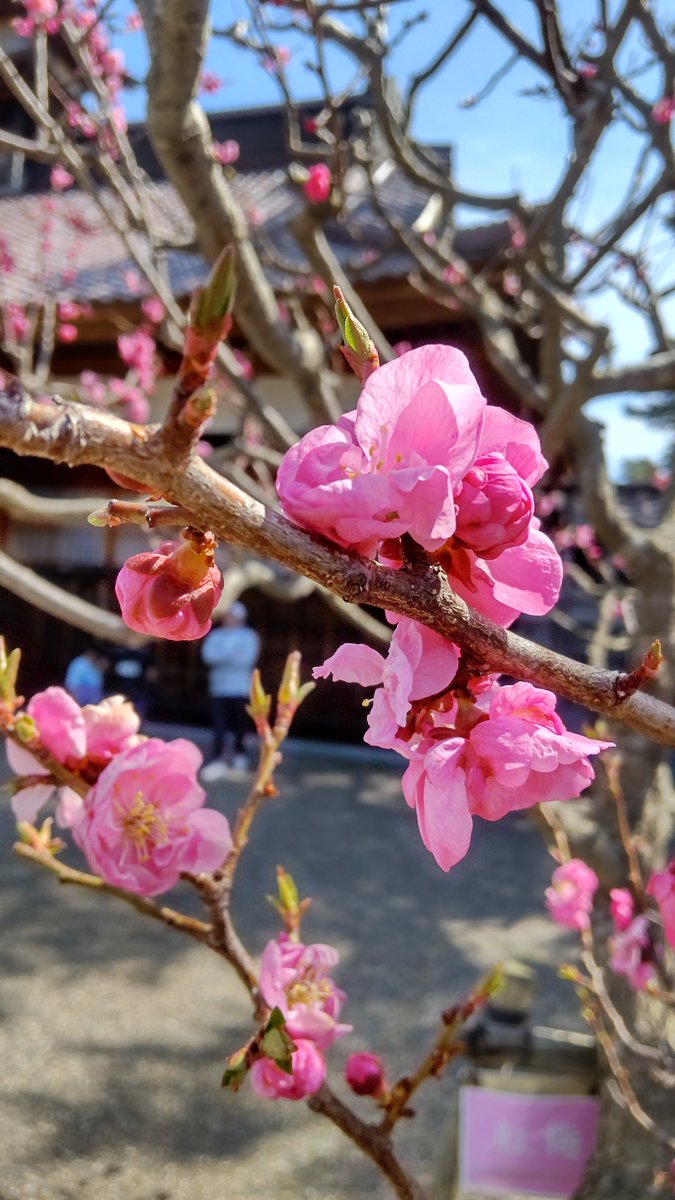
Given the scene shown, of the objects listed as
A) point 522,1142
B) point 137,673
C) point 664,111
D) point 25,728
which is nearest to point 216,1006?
point 522,1142

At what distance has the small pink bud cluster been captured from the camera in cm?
77

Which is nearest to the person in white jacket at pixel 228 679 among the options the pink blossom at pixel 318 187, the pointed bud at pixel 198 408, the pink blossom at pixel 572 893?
the pink blossom at pixel 318 187

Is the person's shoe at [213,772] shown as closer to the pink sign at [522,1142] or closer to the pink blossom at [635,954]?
the pink sign at [522,1142]

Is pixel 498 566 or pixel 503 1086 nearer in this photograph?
pixel 498 566

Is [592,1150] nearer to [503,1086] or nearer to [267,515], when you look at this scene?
[503,1086]

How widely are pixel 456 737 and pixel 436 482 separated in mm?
172

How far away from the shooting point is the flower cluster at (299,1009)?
75 cm

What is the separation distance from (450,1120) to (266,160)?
8859 millimetres

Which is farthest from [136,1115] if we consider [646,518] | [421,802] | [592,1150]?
[646,518]

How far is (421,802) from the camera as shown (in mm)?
506

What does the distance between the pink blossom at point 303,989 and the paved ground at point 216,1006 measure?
71.1 inches

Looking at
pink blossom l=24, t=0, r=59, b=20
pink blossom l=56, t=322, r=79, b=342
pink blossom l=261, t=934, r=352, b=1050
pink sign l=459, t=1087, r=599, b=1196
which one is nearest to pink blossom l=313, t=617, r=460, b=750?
pink blossom l=261, t=934, r=352, b=1050

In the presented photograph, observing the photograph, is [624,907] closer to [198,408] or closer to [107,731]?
[107,731]

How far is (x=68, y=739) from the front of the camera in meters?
0.83
